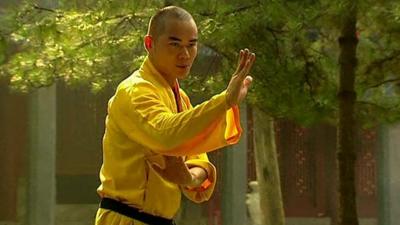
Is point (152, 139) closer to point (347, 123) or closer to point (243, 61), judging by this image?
point (243, 61)

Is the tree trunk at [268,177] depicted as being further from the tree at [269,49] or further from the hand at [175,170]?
the hand at [175,170]

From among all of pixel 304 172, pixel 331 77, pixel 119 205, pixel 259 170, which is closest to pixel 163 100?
pixel 119 205

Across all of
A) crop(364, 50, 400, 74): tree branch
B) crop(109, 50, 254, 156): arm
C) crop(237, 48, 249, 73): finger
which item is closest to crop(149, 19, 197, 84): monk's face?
crop(109, 50, 254, 156): arm

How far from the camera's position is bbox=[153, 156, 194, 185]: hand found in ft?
8.82

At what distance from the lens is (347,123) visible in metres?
6.91

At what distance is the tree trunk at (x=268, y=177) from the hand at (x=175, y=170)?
628 centimetres

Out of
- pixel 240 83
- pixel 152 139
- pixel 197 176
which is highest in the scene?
pixel 240 83

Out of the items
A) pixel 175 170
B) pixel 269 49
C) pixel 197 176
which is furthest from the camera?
pixel 269 49

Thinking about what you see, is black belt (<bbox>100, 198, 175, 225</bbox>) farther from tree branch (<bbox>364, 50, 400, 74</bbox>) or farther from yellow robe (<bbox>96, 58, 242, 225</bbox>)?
tree branch (<bbox>364, 50, 400, 74</bbox>)

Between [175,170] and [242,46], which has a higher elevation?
[242,46]

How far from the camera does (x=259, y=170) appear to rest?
30.9 ft

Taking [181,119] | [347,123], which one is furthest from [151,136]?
[347,123]

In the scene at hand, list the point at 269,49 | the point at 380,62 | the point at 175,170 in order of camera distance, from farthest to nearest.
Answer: the point at 380,62, the point at 269,49, the point at 175,170

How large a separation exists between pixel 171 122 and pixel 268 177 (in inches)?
272
